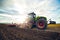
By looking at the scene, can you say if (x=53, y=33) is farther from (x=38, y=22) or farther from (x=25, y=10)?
(x=25, y=10)

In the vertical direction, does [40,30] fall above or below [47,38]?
above

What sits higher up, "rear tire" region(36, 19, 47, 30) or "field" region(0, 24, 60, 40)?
"rear tire" region(36, 19, 47, 30)

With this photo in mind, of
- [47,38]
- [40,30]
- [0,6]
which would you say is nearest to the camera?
[47,38]

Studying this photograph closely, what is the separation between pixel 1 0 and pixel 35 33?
1.09 meters

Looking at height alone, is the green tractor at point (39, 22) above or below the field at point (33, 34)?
above

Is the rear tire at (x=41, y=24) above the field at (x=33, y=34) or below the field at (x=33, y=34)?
above

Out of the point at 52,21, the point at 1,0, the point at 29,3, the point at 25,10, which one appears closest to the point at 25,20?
the point at 25,10

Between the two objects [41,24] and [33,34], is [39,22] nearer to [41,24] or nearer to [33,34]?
[41,24]

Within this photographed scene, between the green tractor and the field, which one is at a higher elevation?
the green tractor

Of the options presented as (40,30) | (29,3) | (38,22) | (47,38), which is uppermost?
(29,3)

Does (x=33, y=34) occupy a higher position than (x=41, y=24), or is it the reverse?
(x=41, y=24)

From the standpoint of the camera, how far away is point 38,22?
2221mm

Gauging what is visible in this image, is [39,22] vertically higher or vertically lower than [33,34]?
higher

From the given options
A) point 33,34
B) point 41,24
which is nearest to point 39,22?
point 41,24
